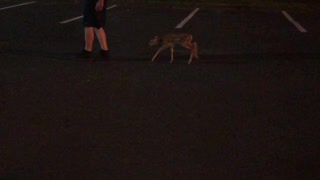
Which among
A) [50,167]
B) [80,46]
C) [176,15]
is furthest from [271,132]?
[176,15]

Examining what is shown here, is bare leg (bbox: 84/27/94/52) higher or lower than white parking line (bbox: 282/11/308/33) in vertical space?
higher

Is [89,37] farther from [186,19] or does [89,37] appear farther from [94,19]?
[186,19]

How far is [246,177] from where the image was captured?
6477mm

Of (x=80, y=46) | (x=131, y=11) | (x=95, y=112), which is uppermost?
(x=95, y=112)

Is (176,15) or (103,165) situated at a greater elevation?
(103,165)

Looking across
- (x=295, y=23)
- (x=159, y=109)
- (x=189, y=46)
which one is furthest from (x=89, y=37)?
(x=295, y=23)

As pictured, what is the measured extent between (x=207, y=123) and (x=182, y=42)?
4.89 m

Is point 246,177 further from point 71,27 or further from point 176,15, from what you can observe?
point 176,15

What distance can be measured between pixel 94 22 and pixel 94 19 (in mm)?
78

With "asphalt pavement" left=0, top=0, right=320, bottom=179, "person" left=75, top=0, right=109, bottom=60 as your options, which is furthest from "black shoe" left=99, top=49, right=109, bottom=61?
"asphalt pavement" left=0, top=0, right=320, bottom=179

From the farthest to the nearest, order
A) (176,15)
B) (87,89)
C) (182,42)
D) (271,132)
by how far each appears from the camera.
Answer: (176,15) < (182,42) < (87,89) < (271,132)

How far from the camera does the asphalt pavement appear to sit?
270 inches

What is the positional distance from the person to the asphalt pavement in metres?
0.33

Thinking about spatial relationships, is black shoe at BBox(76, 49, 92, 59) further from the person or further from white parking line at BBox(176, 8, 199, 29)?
white parking line at BBox(176, 8, 199, 29)
